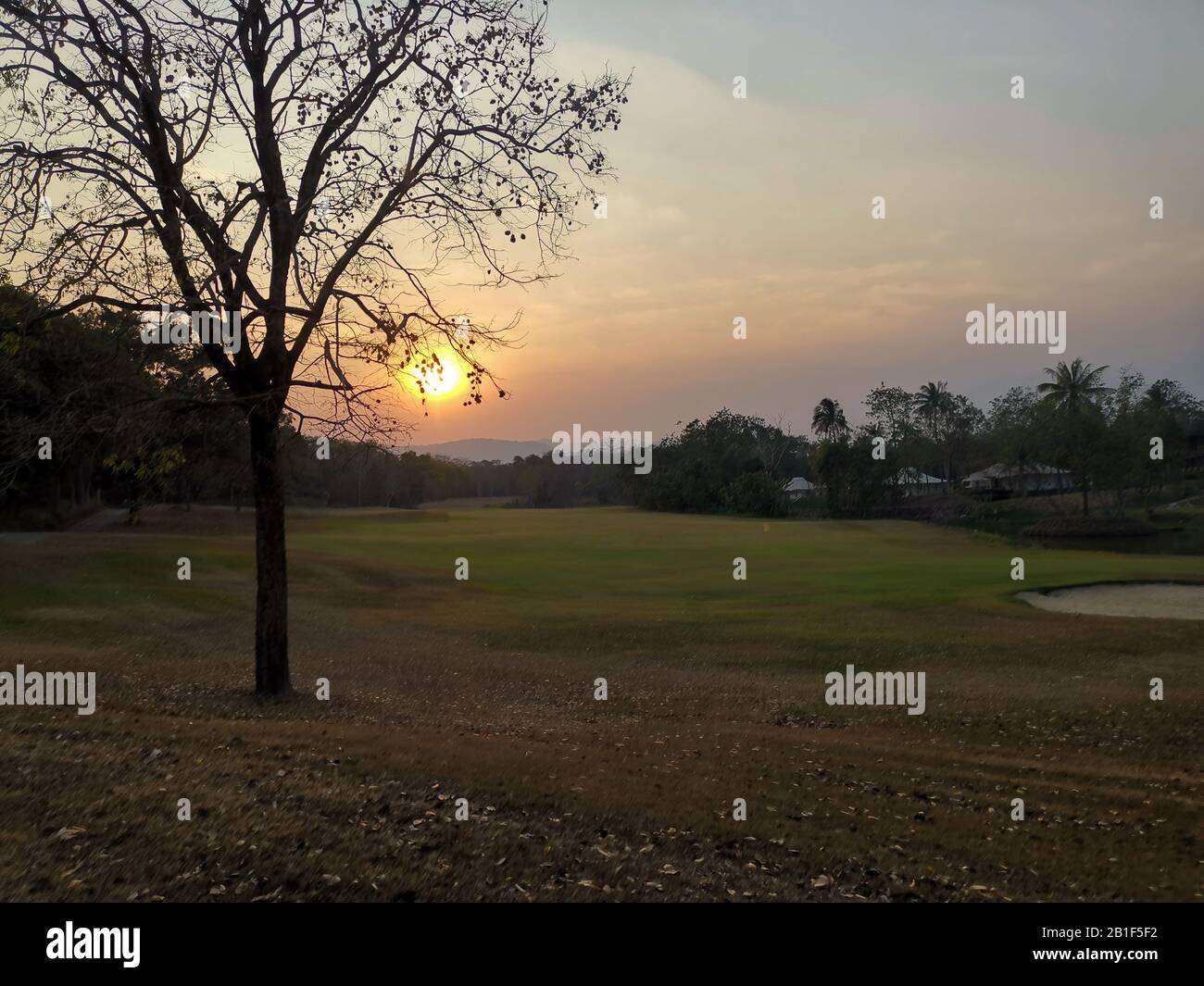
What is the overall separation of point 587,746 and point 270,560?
6545 millimetres

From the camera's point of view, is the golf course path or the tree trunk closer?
the tree trunk

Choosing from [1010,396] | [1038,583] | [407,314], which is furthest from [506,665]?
[1010,396]

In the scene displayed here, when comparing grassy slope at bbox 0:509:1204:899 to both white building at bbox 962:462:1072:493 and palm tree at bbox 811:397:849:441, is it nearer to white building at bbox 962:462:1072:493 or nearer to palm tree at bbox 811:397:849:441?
white building at bbox 962:462:1072:493

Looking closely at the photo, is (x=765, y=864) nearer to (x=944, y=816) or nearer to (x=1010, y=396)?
(x=944, y=816)

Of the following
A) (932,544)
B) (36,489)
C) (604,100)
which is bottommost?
(932,544)

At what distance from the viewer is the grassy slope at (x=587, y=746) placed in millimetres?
7090

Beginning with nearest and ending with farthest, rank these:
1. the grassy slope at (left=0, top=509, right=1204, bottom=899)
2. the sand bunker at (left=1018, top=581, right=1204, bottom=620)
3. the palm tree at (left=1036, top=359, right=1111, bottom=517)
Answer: the grassy slope at (left=0, top=509, right=1204, bottom=899)
the sand bunker at (left=1018, top=581, right=1204, bottom=620)
the palm tree at (left=1036, top=359, right=1111, bottom=517)

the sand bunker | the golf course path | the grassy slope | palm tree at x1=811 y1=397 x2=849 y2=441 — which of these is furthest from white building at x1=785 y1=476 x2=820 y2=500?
the grassy slope

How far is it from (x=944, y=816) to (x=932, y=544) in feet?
172

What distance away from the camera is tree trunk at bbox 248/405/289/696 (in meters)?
14.6

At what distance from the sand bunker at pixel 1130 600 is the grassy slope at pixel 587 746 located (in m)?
1.62

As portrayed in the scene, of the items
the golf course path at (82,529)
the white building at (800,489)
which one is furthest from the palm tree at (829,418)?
the golf course path at (82,529)

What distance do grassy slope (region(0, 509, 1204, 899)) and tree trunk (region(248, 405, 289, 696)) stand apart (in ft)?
2.25
